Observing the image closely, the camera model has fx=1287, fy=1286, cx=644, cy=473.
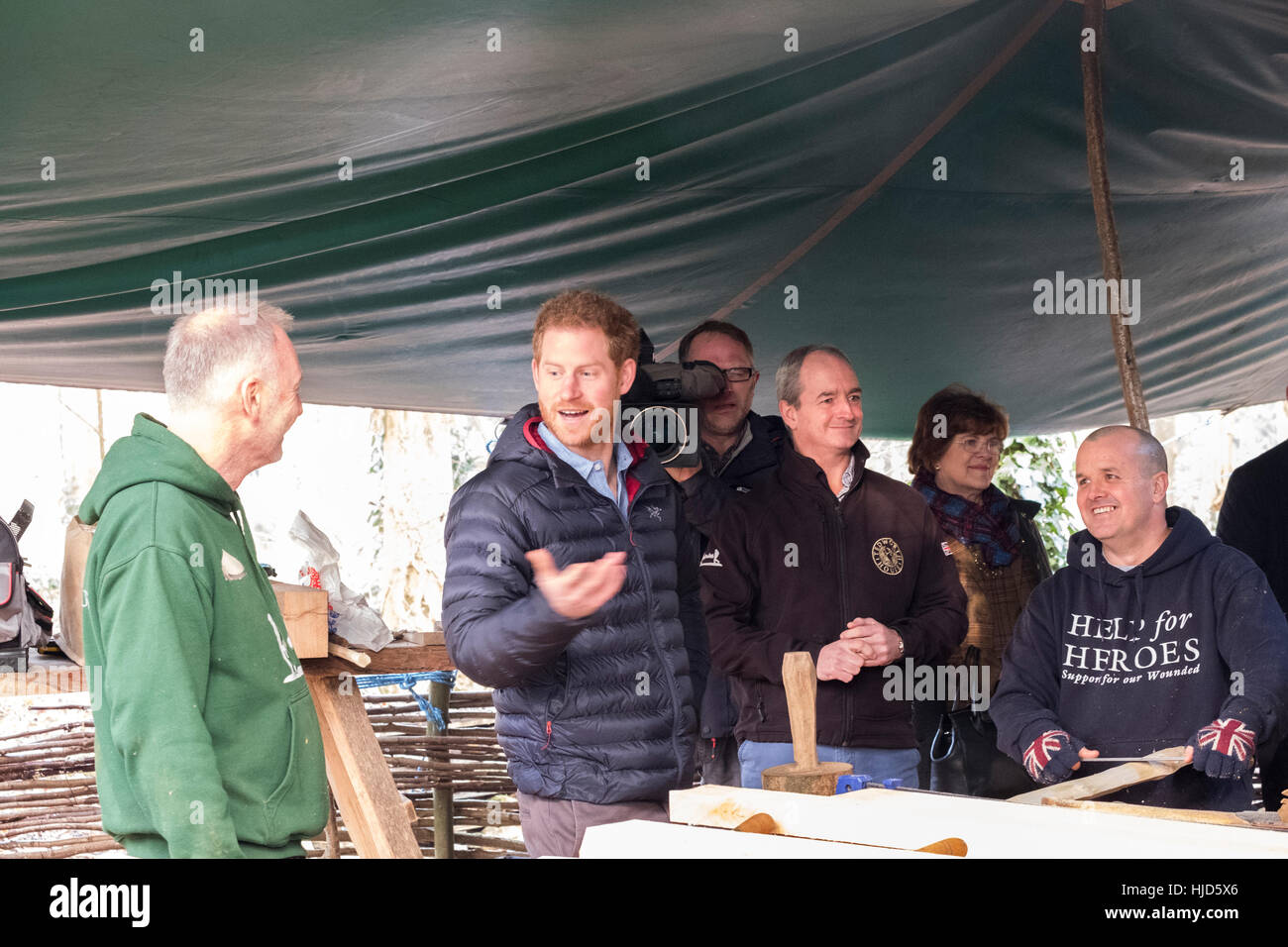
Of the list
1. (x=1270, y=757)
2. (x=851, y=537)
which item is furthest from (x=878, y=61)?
(x=1270, y=757)

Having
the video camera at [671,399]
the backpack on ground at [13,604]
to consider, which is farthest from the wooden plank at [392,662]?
the video camera at [671,399]

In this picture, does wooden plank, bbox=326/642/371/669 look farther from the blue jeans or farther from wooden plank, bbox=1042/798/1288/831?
wooden plank, bbox=1042/798/1288/831

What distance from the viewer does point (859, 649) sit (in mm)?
2898

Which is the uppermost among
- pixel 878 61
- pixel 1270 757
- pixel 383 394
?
pixel 878 61

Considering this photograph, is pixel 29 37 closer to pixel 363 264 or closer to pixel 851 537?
pixel 363 264

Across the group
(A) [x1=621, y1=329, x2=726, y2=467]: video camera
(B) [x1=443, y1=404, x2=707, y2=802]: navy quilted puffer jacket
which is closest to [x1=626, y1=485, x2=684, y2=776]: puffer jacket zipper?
(B) [x1=443, y1=404, x2=707, y2=802]: navy quilted puffer jacket

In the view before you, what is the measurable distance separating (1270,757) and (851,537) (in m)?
1.33

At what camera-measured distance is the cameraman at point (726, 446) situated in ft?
11.5

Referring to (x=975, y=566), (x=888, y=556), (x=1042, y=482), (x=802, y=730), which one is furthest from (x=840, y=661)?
(x=1042, y=482)

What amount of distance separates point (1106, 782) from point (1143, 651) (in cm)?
64

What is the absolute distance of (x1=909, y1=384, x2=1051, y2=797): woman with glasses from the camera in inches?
153

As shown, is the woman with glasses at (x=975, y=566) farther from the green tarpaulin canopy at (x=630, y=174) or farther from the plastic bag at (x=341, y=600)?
the plastic bag at (x=341, y=600)

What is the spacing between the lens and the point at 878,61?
3484mm

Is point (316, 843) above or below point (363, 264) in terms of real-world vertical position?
below
